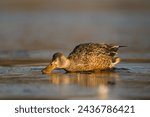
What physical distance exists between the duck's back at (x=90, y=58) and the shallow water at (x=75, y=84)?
0.20m

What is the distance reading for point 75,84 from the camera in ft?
33.8

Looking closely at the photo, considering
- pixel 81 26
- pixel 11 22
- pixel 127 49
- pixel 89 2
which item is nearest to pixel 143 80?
pixel 127 49

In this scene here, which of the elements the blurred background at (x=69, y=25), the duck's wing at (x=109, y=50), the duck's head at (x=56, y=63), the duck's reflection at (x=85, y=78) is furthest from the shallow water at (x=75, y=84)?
the blurred background at (x=69, y=25)

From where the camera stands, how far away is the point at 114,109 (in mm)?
8719

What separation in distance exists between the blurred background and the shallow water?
248cm

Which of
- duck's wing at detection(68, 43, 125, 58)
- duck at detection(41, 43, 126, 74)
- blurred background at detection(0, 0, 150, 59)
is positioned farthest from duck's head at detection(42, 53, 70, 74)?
blurred background at detection(0, 0, 150, 59)

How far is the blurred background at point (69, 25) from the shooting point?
51.0 feet

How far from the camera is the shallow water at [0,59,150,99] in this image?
31.0 feet

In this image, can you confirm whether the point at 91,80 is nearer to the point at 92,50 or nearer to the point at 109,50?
the point at 92,50

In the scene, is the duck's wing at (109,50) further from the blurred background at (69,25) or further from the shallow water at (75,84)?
the blurred background at (69,25)

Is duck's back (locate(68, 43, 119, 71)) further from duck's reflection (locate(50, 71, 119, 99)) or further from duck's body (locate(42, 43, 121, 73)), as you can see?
duck's reflection (locate(50, 71, 119, 99))

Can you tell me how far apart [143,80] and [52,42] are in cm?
624

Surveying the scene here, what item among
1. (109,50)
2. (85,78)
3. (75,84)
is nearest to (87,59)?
(109,50)

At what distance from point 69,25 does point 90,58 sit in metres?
8.42
